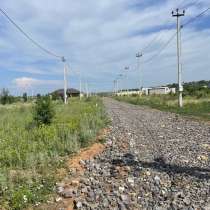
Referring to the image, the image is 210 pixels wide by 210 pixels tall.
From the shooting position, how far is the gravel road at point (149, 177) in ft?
23.5

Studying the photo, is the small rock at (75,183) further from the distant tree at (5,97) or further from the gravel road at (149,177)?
the distant tree at (5,97)

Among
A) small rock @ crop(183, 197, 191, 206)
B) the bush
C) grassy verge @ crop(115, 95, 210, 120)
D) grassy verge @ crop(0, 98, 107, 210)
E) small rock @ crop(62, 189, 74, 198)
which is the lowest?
grassy verge @ crop(115, 95, 210, 120)

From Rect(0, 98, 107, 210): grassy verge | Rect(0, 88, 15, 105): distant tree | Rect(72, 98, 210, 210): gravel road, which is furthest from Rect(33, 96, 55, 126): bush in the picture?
Rect(0, 88, 15, 105): distant tree

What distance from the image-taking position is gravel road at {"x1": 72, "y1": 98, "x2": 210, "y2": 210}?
7.16m

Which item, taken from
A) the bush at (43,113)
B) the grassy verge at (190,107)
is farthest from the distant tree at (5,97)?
the bush at (43,113)

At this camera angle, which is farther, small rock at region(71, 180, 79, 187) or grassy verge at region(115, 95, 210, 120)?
grassy verge at region(115, 95, 210, 120)

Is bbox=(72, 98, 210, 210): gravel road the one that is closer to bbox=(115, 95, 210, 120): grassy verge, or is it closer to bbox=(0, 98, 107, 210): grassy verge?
bbox=(0, 98, 107, 210): grassy verge

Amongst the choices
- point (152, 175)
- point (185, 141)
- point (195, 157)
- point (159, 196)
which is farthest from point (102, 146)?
point (159, 196)

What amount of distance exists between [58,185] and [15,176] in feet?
3.61

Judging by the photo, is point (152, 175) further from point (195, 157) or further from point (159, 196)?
point (195, 157)

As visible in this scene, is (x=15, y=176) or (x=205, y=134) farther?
(x=205, y=134)

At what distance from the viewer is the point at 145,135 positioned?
650 inches

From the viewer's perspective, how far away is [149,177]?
28.7 ft

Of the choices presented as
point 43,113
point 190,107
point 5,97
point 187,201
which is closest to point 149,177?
point 187,201
